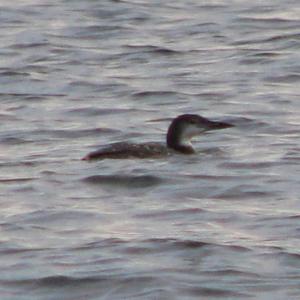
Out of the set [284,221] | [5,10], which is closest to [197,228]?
[284,221]

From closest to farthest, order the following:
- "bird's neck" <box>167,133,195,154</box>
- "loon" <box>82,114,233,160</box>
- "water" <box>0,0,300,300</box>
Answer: "water" <box>0,0,300,300</box>
"loon" <box>82,114,233,160</box>
"bird's neck" <box>167,133,195,154</box>

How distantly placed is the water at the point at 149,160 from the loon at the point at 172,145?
0.26ft

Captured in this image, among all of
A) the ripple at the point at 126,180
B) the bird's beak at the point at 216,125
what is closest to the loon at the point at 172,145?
the bird's beak at the point at 216,125

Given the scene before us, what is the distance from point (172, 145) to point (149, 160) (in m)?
0.48

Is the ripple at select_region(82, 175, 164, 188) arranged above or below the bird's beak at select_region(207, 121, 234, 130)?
below

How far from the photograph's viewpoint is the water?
1076 cm

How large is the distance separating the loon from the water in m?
0.08

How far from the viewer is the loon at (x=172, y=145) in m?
14.2

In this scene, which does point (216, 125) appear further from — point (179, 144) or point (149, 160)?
point (149, 160)

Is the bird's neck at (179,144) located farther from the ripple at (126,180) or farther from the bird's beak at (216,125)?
the ripple at (126,180)

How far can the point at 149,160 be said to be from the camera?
14.4 m

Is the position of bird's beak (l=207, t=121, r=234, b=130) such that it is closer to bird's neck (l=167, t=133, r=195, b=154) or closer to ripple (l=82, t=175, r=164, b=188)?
bird's neck (l=167, t=133, r=195, b=154)

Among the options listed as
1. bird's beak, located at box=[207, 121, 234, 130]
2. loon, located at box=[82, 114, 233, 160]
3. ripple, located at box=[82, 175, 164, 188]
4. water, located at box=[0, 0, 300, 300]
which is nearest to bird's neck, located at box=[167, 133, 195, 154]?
loon, located at box=[82, 114, 233, 160]

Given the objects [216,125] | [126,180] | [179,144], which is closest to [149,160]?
[179,144]
